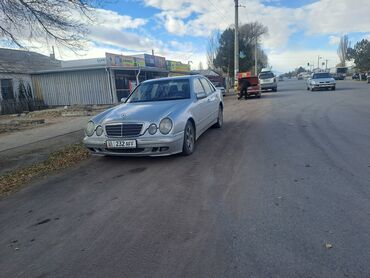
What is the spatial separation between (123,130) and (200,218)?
2939 mm

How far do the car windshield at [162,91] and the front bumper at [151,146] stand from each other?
60.4 inches

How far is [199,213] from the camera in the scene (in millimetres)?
3762

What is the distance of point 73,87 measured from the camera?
26125 millimetres

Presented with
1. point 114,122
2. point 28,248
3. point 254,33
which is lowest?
point 28,248

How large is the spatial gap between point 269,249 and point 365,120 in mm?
8438

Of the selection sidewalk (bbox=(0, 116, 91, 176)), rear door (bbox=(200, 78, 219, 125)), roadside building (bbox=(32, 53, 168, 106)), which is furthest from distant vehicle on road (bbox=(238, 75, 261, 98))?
sidewalk (bbox=(0, 116, 91, 176))

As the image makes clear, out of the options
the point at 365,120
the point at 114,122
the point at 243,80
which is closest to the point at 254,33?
the point at 243,80

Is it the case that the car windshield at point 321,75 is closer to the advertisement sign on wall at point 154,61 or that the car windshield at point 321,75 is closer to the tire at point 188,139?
the advertisement sign on wall at point 154,61

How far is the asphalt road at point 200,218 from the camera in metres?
2.76

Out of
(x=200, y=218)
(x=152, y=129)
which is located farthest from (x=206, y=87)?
(x=200, y=218)

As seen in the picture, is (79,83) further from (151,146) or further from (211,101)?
(151,146)

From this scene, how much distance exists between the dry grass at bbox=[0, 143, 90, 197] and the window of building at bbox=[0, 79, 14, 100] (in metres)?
21.2

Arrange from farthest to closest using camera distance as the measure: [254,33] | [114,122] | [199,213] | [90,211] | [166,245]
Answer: [254,33] < [114,122] < [90,211] < [199,213] < [166,245]

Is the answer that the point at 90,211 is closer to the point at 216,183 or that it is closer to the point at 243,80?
the point at 216,183
